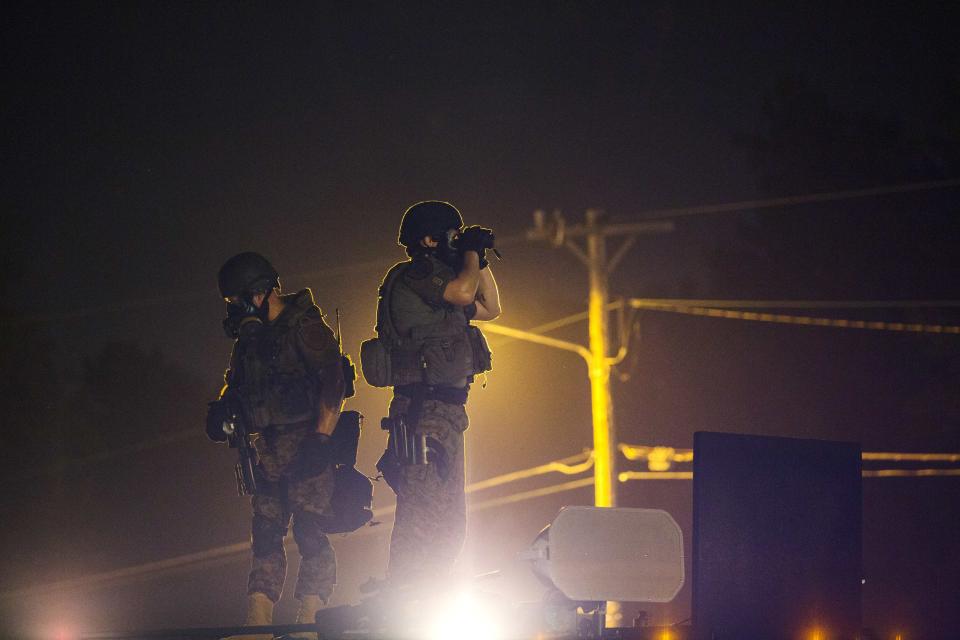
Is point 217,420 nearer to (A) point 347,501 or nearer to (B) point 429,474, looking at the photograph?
(A) point 347,501

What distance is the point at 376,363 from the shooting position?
27.7ft

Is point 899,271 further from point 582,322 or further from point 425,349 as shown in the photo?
point 425,349

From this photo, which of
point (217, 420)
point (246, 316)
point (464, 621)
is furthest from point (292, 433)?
point (464, 621)

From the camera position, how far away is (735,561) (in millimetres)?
5281

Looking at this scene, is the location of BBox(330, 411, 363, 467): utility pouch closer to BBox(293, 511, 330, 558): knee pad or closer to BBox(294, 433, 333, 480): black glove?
BBox(294, 433, 333, 480): black glove

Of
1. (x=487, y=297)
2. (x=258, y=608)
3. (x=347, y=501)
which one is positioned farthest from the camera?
(x=347, y=501)

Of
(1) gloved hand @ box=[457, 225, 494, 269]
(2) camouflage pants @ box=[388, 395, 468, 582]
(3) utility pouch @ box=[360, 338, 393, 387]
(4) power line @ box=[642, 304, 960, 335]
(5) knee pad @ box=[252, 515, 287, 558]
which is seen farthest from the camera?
(4) power line @ box=[642, 304, 960, 335]

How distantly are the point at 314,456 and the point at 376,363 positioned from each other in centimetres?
84

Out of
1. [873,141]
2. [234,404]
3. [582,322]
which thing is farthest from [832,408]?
[234,404]

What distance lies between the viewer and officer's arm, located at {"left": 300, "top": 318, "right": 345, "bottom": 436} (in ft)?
29.1

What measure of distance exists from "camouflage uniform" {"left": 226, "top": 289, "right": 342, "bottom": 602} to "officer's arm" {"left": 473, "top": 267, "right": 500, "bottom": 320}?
1.07 meters

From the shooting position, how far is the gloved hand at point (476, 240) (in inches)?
322

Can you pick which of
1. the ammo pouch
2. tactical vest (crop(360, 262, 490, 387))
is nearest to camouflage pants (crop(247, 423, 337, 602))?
tactical vest (crop(360, 262, 490, 387))

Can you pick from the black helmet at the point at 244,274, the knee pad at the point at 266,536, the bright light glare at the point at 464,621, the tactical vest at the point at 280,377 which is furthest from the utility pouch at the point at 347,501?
the bright light glare at the point at 464,621
